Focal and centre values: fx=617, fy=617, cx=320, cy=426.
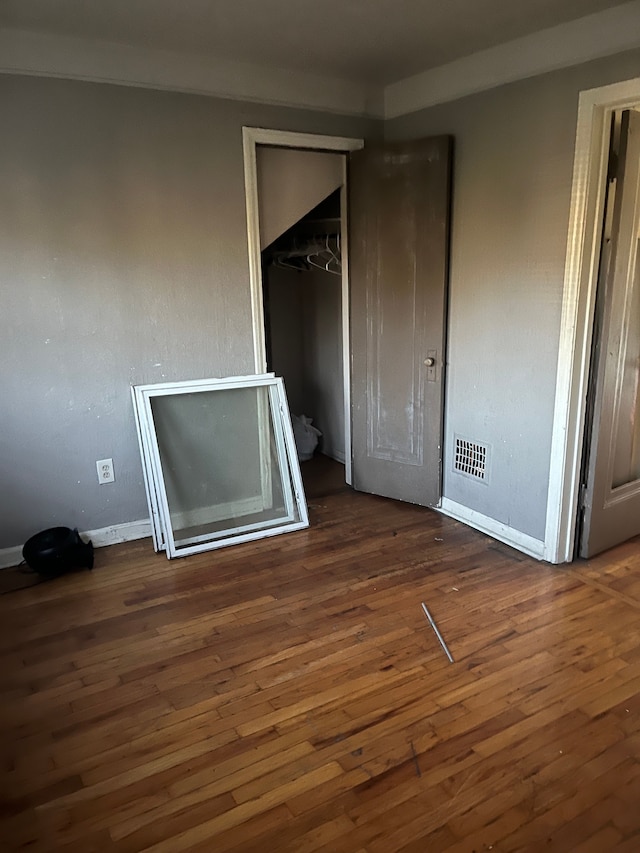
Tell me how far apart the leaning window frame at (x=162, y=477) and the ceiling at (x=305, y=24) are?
5.32ft

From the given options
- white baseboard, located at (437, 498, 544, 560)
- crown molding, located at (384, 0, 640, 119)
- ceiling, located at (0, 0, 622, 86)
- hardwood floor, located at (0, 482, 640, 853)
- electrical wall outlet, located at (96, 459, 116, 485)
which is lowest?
hardwood floor, located at (0, 482, 640, 853)

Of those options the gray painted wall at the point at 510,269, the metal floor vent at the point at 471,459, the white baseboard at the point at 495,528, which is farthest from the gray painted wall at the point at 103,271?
the white baseboard at the point at 495,528

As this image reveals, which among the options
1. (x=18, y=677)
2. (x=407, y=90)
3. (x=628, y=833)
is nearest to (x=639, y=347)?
(x=407, y=90)

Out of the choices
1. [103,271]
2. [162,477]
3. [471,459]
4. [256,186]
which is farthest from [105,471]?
[471,459]

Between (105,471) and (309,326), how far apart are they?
7.16 ft

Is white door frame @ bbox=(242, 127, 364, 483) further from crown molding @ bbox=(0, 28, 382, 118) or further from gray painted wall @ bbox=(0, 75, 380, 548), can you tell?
crown molding @ bbox=(0, 28, 382, 118)

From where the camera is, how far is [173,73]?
9.90 feet

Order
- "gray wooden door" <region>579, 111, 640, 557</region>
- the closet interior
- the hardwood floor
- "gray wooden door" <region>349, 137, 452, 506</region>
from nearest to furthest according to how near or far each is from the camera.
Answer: the hardwood floor
"gray wooden door" <region>579, 111, 640, 557</region>
"gray wooden door" <region>349, 137, 452, 506</region>
the closet interior

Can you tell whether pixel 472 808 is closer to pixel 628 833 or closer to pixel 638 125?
pixel 628 833

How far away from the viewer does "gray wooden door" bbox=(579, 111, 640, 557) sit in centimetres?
271

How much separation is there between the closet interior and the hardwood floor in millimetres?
1713

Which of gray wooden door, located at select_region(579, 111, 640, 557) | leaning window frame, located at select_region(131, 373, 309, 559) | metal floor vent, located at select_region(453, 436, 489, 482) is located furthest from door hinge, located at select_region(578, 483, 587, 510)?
leaning window frame, located at select_region(131, 373, 309, 559)

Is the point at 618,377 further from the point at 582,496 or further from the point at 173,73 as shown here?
the point at 173,73

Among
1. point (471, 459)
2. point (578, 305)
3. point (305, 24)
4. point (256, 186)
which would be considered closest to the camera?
point (305, 24)
